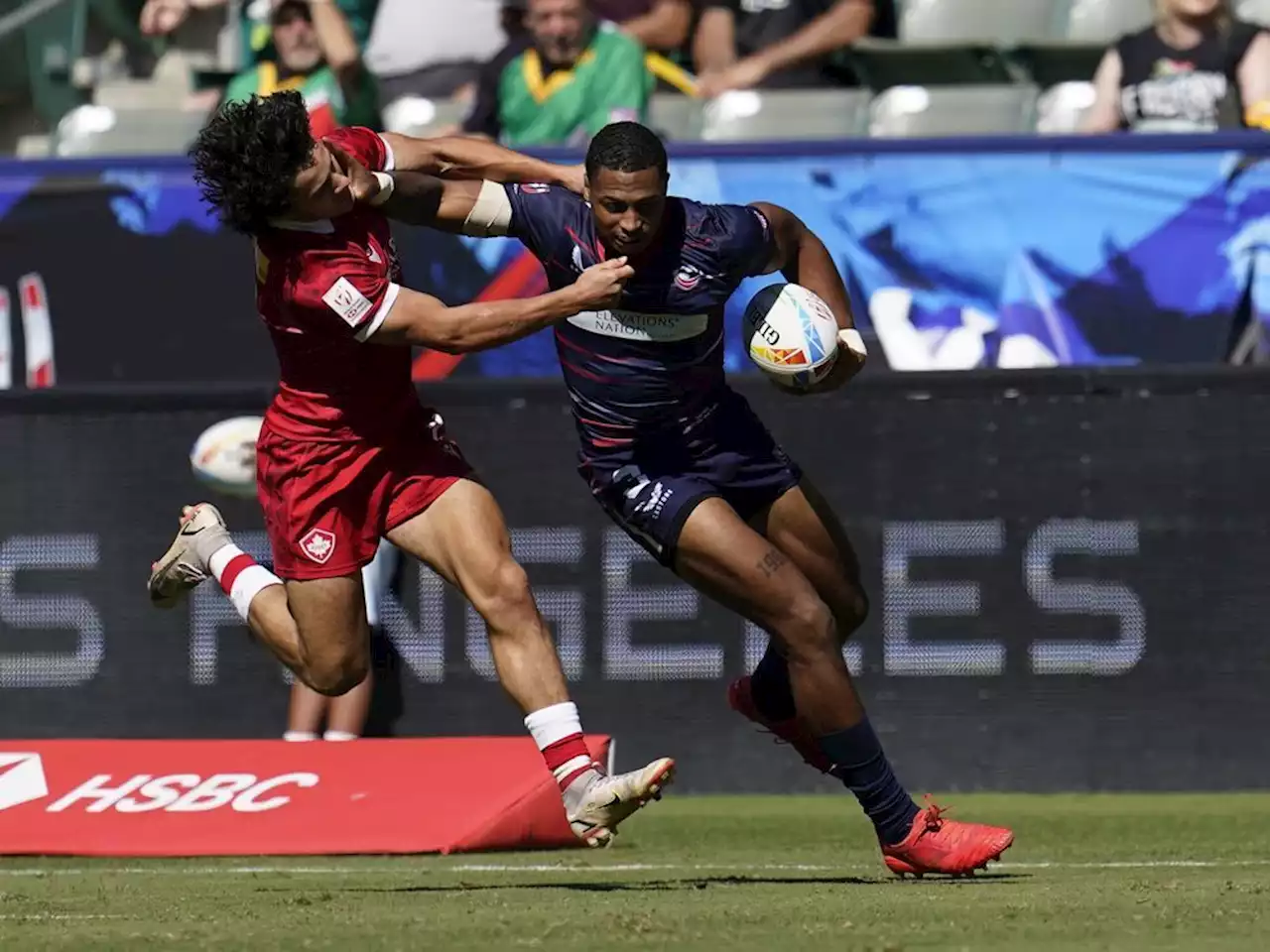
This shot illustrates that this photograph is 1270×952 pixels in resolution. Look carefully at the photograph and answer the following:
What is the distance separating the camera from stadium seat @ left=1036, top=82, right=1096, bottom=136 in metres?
12.4

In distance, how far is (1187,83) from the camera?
38.9 feet

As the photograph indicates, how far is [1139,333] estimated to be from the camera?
36.2ft

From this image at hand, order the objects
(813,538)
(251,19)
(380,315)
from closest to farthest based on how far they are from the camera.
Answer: (380,315), (813,538), (251,19)

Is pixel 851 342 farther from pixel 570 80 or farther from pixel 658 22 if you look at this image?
pixel 658 22

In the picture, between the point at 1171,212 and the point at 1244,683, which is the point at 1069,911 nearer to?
the point at 1244,683

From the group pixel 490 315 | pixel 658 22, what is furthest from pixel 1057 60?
pixel 490 315

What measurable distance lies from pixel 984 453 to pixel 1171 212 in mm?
1492

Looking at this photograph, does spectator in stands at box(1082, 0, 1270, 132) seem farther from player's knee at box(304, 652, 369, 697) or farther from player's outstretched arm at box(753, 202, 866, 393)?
player's knee at box(304, 652, 369, 697)

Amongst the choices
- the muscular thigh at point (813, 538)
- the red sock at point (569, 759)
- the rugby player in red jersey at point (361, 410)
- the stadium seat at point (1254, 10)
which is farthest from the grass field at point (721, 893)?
the stadium seat at point (1254, 10)

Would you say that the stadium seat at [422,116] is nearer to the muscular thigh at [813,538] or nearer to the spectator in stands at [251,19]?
Result: the spectator in stands at [251,19]

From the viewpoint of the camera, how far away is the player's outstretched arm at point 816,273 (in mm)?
7668

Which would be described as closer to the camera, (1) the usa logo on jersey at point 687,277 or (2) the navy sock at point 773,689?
(1) the usa logo on jersey at point 687,277

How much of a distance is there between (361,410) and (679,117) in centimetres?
541

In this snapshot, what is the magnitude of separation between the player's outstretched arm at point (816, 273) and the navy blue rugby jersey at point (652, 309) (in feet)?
0.21
